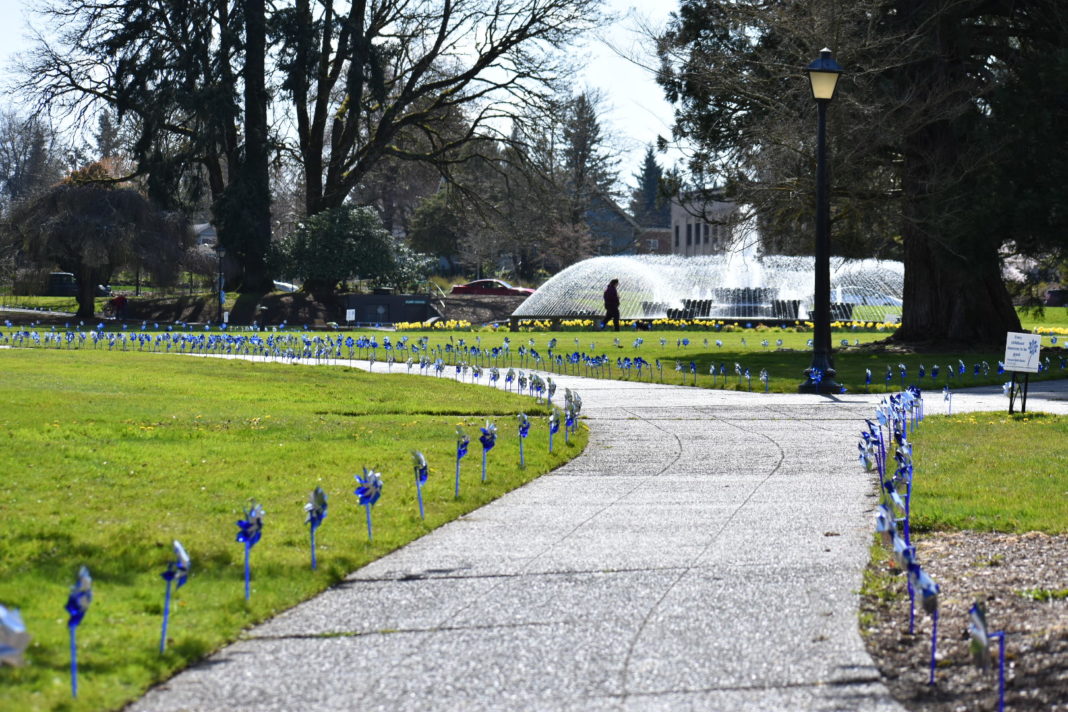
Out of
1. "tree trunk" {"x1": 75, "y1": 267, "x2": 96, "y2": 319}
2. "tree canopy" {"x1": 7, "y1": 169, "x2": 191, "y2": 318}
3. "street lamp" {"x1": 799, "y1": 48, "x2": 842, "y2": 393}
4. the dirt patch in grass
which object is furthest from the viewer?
"tree trunk" {"x1": 75, "y1": 267, "x2": 96, "y2": 319}

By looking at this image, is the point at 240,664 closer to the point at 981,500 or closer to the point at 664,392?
the point at 981,500

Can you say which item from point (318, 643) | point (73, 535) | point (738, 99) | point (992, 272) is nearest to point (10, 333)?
point (738, 99)

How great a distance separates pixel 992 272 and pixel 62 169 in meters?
72.6

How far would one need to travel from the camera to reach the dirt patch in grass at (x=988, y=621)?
438 centimetres

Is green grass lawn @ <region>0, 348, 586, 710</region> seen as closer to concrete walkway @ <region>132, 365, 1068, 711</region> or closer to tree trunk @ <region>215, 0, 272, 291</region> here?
concrete walkway @ <region>132, 365, 1068, 711</region>

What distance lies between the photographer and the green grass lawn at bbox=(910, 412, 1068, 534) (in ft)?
24.9

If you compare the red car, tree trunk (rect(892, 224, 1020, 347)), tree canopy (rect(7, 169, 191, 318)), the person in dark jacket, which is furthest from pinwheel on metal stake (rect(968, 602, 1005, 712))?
the red car

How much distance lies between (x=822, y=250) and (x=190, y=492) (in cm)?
1158

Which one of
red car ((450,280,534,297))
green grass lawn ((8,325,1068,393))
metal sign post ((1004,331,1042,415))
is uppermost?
red car ((450,280,534,297))

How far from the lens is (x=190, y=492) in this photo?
8359mm

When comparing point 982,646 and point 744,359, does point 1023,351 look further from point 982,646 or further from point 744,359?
point 744,359

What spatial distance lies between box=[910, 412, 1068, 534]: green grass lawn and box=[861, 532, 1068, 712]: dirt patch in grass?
1.49 feet

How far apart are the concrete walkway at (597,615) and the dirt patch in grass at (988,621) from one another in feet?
0.46

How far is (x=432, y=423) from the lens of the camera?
43.0 ft
